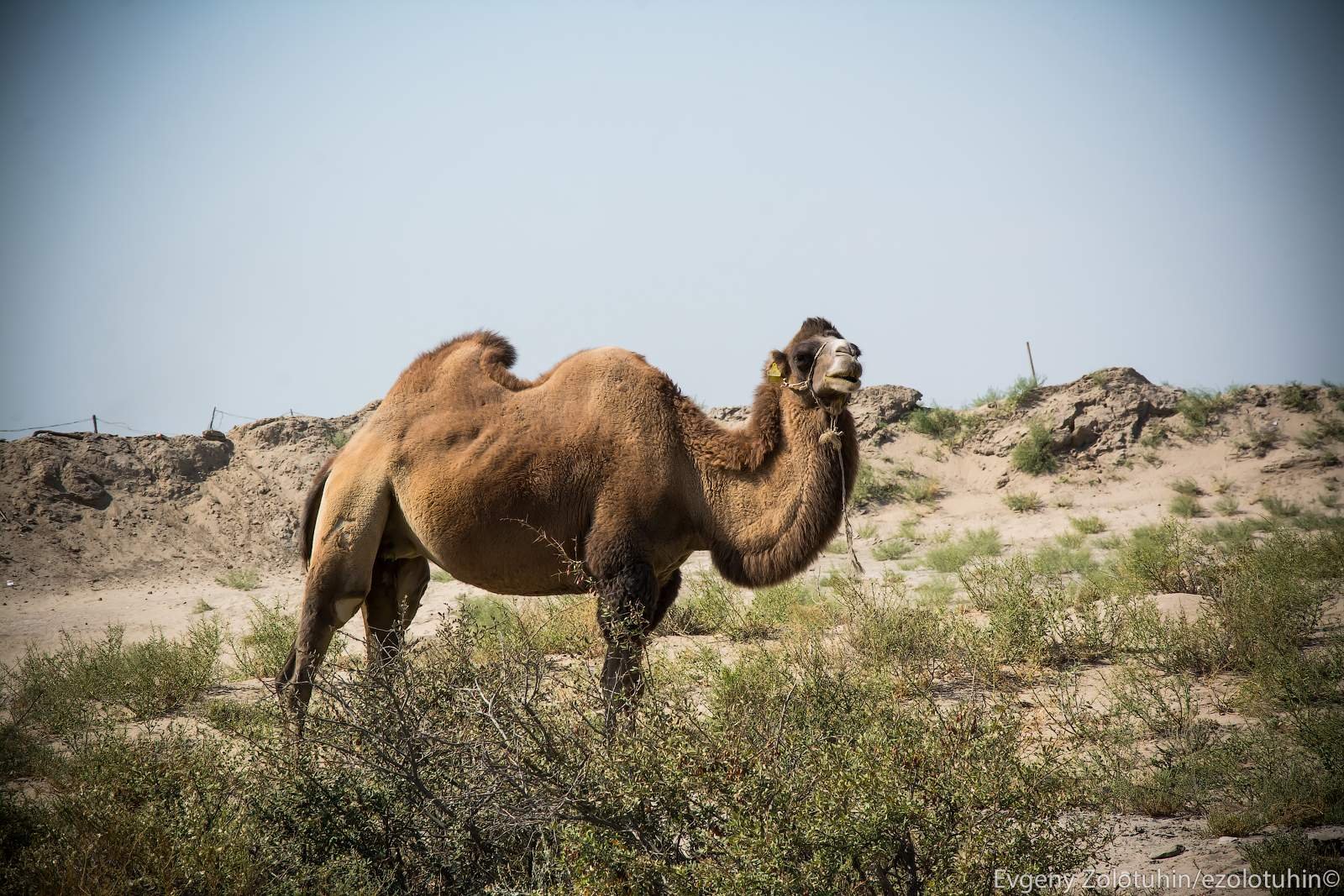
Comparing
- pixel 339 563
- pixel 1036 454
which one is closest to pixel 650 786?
pixel 339 563

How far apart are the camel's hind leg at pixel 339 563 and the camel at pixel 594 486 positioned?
0.01 metres

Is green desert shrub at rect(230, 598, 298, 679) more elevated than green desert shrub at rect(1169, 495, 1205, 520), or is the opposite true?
green desert shrub at rect(230, 598, 298, 679)

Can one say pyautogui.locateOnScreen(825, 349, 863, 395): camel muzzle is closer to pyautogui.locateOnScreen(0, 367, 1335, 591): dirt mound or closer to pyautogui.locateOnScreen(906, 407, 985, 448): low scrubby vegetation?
pyautogui.locateOnScreen(0, 367, 1335, 591): dirt mound

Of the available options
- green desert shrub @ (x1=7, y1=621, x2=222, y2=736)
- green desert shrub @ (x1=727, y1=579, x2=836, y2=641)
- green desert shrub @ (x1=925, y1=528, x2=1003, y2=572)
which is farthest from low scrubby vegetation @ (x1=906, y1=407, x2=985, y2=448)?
green desert shrub @ (x1=7, y1=621, x2=222, y2=736)

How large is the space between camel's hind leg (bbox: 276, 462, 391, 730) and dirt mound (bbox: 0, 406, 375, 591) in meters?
12.6

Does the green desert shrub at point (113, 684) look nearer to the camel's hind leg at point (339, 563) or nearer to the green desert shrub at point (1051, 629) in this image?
the camel's hind leg at point (339, 563)

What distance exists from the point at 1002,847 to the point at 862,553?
39.6 ft

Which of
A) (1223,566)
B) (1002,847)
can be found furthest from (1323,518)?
(1002,847)

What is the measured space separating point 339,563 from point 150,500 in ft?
49.6

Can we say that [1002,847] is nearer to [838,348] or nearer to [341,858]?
[341,858]

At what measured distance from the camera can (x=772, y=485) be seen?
6.21 meters

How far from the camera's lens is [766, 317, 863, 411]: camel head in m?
5.94

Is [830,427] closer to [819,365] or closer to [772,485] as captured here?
[819,365]

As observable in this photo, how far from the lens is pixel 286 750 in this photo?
14.7 ft
